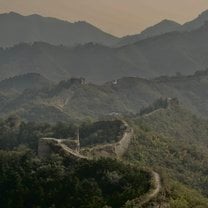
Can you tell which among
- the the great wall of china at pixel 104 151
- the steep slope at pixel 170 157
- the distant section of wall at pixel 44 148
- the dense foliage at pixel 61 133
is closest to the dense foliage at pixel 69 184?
the the great wall of china at pixel 104 151

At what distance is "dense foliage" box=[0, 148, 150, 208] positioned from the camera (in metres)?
46.8

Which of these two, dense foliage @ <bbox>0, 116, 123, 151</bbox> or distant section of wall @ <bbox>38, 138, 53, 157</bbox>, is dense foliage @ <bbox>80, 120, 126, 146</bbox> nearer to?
dense foliage @ <bbox>0, 116, 123, 151</bbox>

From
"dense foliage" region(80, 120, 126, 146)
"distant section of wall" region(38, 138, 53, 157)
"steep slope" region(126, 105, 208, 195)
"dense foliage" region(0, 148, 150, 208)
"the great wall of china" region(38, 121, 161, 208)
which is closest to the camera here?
"the great wall of china" region(38, 121, 161, 208)

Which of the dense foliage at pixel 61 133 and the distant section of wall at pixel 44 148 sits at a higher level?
the distant section of wall at pixel 44 148

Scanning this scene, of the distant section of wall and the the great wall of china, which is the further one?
the distant section of wall

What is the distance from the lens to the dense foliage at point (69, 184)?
46812mm

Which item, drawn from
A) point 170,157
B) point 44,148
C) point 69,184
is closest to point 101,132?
point 170,157

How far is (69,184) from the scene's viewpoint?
49562mm

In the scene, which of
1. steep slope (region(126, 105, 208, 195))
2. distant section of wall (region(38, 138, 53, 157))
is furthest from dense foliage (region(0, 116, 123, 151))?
distant section of wall (region(38, 138, 53, 157))

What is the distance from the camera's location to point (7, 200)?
164ft

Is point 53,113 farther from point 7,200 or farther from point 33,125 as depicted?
point 7,200

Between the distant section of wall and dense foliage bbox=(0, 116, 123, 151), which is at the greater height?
the distant section of wall

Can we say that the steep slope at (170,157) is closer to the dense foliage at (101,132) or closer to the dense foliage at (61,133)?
the dense foliage at (101,132)

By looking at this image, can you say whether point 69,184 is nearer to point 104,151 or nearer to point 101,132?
point 104,151
